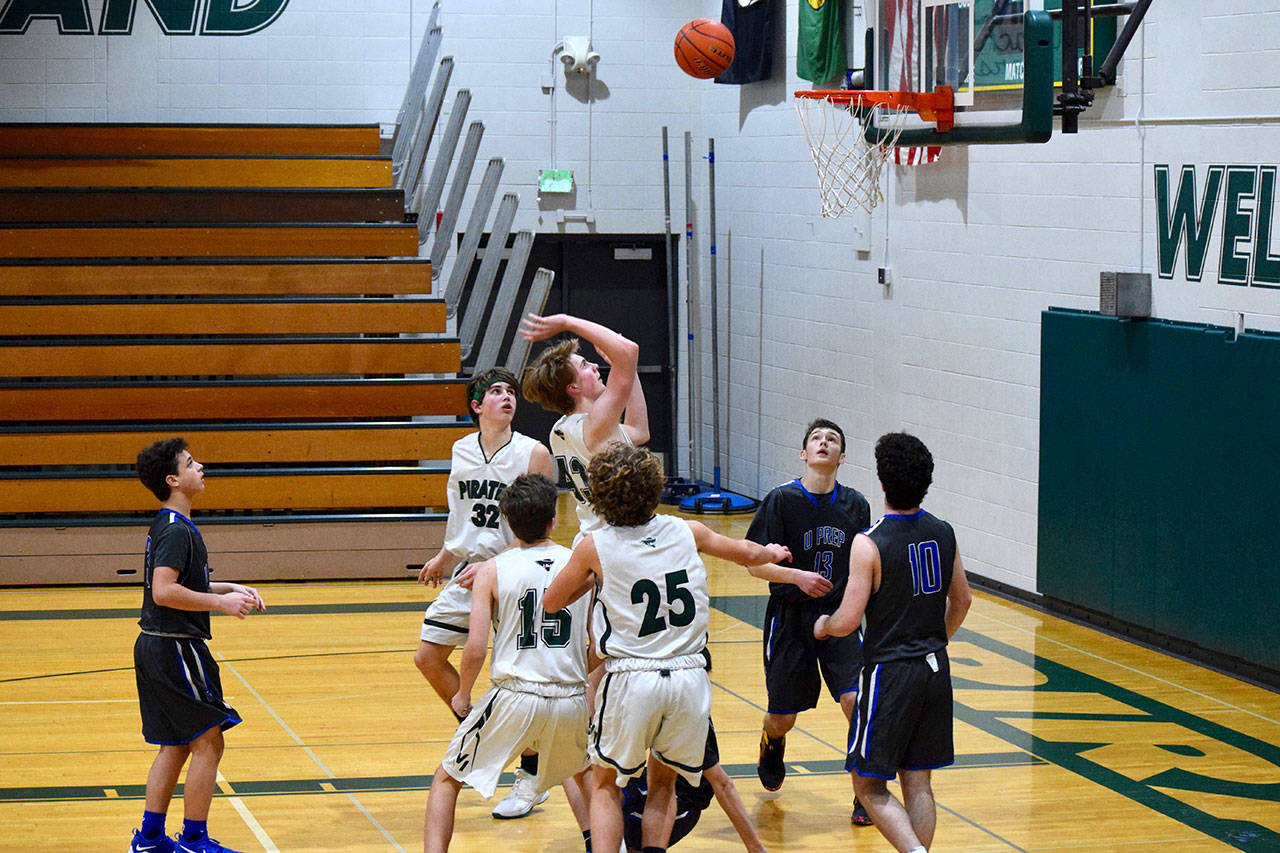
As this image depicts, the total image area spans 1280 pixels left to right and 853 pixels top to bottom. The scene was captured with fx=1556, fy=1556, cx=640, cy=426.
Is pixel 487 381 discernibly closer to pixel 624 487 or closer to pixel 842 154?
pixel 624 487

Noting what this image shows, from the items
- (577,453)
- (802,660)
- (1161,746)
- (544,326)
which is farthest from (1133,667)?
(544,326)

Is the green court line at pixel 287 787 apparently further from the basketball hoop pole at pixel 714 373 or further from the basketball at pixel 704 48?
the basketball hoop pole at pixel 714 373

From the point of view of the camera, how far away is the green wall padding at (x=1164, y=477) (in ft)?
26.7

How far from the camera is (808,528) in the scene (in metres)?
5.98

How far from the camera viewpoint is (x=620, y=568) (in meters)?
4.73

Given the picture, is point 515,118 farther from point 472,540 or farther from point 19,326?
point 472,540

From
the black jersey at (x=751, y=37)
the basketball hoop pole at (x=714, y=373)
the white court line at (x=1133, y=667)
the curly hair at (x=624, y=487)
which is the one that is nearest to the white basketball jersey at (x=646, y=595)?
the curly hair at (x=624, y=487)

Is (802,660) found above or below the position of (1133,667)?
above

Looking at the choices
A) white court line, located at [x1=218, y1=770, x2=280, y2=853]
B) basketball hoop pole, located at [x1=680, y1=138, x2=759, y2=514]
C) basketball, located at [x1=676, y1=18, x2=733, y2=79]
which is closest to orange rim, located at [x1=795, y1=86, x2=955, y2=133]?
basketball, located at [x1=676, y1=18, x2=733, y2=79]

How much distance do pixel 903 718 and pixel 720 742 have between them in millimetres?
2339

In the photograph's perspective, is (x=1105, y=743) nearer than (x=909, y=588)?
No

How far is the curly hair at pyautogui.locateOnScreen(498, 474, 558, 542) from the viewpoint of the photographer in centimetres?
508

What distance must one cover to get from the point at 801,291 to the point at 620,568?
356 inches

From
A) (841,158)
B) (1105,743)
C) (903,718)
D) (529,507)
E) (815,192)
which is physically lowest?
(1105,743)
